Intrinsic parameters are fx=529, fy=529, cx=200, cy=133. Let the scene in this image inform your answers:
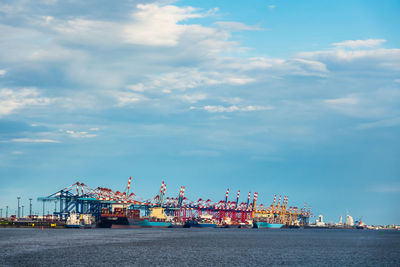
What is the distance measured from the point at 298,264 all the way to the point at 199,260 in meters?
12.5

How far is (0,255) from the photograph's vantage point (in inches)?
2719

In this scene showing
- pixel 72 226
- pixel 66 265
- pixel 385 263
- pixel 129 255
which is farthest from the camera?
pixel 72 226

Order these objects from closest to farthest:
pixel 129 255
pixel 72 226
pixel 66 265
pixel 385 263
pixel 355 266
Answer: pixel 66 265
pixel 355 266
pixel 385 263
pixel 129 255
pixel 72 226

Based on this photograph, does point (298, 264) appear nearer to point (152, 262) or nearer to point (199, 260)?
point (199, 260)

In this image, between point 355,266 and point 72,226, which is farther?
point 72,226

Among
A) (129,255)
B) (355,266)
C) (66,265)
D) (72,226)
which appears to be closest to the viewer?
(66,265)

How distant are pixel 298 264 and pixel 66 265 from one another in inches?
1077

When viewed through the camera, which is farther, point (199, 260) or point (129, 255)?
point (129, 255)

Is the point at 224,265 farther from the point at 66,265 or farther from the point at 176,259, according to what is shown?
the point at 66,265

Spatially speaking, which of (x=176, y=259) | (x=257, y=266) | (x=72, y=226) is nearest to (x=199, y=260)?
(x=176, y=259)

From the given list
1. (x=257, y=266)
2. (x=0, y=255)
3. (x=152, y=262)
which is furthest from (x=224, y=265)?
(x=0, y=255)

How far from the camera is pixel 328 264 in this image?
2539 inches

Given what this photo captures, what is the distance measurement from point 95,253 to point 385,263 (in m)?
39.2

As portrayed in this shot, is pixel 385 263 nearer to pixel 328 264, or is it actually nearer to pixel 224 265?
pixel 328 264
